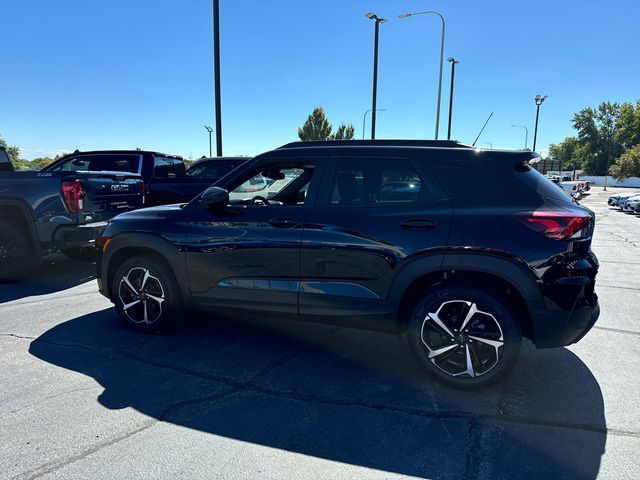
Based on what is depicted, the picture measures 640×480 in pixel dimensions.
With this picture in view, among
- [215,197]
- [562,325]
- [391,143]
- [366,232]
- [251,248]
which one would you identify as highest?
[391,143]

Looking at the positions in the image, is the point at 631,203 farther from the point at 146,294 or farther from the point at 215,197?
the point at 146,294

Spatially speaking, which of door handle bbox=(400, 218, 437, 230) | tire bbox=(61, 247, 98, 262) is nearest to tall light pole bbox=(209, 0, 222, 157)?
tire bbox=(61, 247, 98, 262)

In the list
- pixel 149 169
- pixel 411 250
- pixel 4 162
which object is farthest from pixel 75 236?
pixel 411 250

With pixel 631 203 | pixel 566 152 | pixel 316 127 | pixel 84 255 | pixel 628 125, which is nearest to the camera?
pixel 84 255

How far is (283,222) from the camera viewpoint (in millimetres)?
3574

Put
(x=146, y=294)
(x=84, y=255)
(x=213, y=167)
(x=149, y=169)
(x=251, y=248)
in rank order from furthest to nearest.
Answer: (x=213, y=167) → (x=149, y=169) → (x=84, y=255) → (x=146, y=294) → (x=251, y=248)

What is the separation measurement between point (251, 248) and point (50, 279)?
4484 millimetres

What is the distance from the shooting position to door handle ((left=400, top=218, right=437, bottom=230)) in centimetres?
317

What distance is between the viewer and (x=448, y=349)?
3211mm

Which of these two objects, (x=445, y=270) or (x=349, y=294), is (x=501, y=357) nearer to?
(x=445, y=270)

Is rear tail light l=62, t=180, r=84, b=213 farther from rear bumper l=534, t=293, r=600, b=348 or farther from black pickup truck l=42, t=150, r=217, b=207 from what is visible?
rear bumper l=534, t=293, r=600, b=348

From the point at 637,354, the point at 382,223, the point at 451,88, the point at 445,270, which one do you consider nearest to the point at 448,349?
the point at 445,270

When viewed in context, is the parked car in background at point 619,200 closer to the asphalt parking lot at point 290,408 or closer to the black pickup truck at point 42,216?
the asphalt parking lot at point 290,408

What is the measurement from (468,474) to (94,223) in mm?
5867
